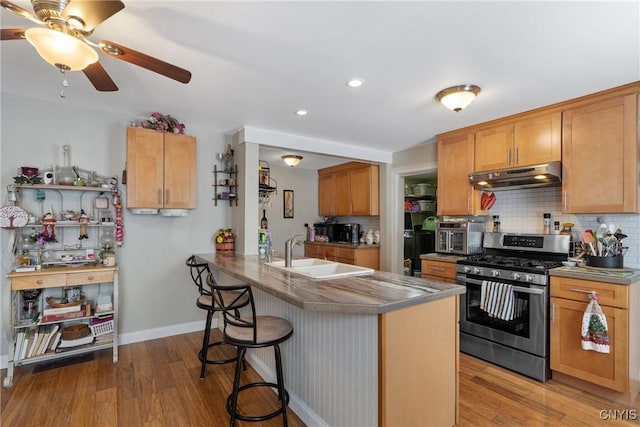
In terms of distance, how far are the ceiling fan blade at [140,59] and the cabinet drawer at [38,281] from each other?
77.7 inches

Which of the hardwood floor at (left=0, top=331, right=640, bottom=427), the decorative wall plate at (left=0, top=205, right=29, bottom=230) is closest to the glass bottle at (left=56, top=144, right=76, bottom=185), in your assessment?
the decorative wall plate at (left=0, top=205, right=29, bottom=230)

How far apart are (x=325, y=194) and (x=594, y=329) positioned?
172 inches

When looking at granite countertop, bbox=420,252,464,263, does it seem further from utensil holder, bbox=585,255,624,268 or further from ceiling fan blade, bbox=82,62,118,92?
ceiling fan blade, bbox=82,62,118,92

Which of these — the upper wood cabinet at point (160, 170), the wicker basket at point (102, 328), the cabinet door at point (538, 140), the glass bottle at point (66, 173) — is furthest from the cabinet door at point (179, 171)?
the cabinet door at point (538, 140)

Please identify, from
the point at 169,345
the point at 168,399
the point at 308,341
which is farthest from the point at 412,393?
the point at 169,345

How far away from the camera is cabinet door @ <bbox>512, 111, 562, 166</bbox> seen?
2799 mm

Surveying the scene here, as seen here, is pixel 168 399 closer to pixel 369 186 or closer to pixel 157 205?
pixel 157 205

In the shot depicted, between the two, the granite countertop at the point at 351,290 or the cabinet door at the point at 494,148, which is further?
the cabinet door at the point at 494,148

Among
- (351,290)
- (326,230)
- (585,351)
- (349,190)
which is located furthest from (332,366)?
(326,230)

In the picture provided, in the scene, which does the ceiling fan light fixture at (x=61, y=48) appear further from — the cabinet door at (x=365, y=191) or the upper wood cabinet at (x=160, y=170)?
the cabinet door at (x=365, y=191)

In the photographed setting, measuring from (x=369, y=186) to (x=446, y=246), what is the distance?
1.75 meters

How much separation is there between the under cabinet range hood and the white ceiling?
55cm

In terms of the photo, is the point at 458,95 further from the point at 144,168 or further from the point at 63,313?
the point at 63,313

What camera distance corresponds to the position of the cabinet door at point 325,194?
589 cm
